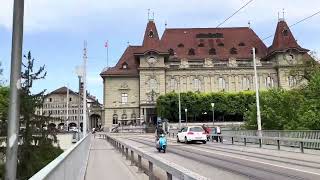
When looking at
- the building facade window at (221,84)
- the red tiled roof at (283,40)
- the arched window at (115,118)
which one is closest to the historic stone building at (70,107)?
the arched window at (115,118)

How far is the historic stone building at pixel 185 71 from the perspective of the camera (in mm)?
118625

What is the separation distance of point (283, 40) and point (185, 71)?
24.9 metres

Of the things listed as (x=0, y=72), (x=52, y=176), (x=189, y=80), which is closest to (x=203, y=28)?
(x=189, y=80)

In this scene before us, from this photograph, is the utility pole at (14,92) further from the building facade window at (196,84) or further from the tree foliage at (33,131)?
the building facade window at (196,84)

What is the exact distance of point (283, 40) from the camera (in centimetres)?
11900

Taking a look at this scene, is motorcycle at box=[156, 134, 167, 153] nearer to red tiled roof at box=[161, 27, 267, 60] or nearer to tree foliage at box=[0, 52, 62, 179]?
tree foliage at box=[0, 52, 62, 179]

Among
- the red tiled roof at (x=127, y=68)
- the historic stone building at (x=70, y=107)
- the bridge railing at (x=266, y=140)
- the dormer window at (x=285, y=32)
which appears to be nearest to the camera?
the bridge railing at (x=266, y=140)

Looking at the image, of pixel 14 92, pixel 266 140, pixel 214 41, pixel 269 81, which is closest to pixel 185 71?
pixel 214 41

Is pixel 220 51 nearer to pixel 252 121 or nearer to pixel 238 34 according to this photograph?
pixel 238 34

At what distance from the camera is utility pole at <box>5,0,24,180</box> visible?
612cm

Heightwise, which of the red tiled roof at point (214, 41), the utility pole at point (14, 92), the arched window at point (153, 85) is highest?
the red tiled roof at point (214, 41)

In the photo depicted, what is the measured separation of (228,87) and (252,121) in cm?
7219

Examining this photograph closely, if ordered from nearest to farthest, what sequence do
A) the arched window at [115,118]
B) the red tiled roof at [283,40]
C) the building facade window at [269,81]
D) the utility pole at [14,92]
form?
1. the utility pole at [14,92]
2. the red tiled roof at [283,40]
3. the building facade window at [269,81]
4. the arched window at [115,118]

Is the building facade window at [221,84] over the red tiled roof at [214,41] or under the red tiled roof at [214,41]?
under
